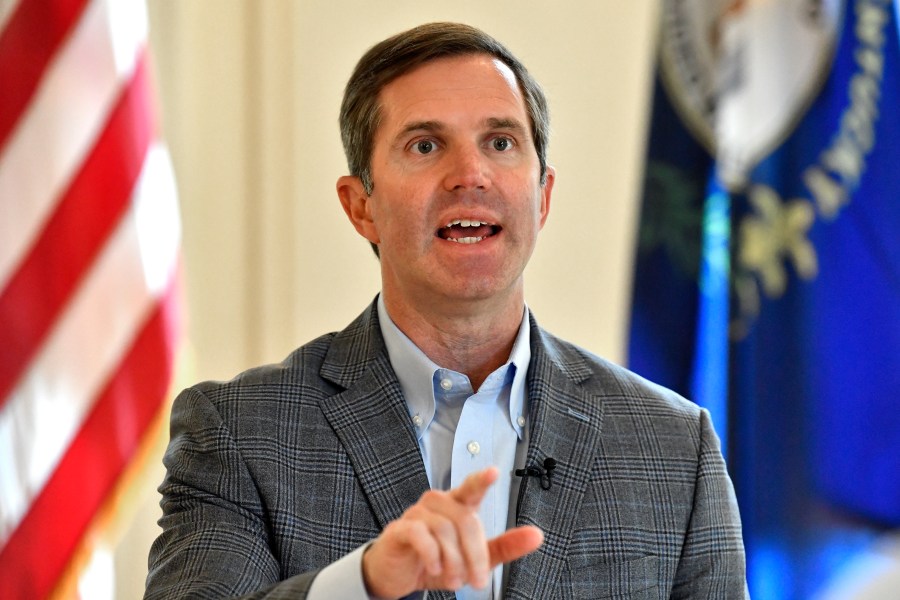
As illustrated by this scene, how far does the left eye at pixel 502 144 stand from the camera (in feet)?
7.22

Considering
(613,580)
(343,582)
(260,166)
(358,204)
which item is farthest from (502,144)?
(260,166)

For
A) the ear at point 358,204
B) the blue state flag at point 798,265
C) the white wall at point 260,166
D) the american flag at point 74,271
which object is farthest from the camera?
the blue state flag at point 798,265

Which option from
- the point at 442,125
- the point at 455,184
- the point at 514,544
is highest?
the point at 442,125

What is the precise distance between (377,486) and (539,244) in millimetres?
1954

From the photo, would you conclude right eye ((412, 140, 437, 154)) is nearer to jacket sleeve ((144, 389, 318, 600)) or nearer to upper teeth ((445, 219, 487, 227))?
upper teeth ((445, 219, 487, 227))

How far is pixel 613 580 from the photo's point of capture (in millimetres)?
2023

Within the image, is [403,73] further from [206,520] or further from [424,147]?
[206,520]

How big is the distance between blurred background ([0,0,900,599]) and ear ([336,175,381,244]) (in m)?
1.13

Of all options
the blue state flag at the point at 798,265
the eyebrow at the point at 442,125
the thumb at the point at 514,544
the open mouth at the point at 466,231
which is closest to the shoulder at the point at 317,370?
the open mouth at the point at 466,231

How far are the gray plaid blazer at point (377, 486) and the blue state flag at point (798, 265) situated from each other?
150cm

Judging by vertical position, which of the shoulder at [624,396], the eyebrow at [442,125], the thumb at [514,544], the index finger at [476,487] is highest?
the eyebrow at [442,125]

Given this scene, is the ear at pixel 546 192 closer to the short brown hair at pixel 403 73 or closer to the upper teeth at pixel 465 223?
the short brown hair at pixel 403 73

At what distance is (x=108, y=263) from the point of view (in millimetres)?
3301

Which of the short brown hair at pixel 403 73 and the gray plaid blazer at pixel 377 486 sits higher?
the short brown hair at pixel 403 73
